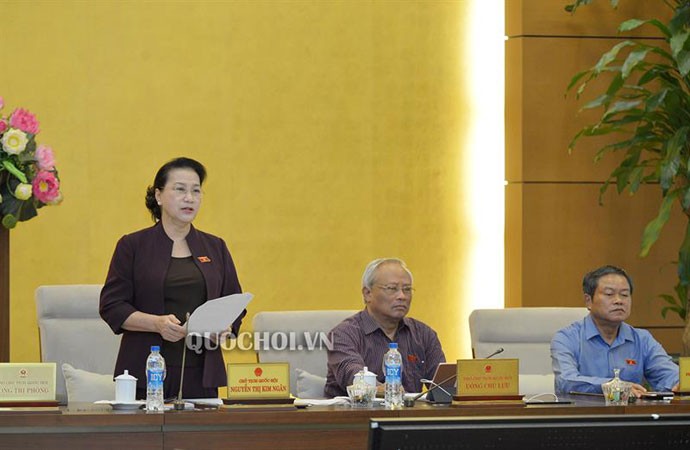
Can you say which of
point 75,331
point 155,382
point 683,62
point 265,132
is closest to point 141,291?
point 155,382

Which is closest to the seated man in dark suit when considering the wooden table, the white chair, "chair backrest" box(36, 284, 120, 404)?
the white chair

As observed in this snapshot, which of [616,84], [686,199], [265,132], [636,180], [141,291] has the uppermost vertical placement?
[616,84]

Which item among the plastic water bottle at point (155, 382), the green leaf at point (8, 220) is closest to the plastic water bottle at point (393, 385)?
the plastic water bottle at point (155, 382)

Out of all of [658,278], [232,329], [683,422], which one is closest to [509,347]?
[232,329]

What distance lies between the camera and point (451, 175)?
5.85m

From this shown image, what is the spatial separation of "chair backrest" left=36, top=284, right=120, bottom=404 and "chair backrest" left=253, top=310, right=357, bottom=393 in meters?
0.69

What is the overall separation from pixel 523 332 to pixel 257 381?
1596 millimetres

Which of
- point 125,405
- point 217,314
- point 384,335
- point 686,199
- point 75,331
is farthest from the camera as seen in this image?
point 686,199

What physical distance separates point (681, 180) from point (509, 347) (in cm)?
145

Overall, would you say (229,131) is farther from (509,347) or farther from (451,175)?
(509,347)

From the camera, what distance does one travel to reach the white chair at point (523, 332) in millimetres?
4402

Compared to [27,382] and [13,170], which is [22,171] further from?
[27,382]

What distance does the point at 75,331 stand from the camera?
443 centimetres

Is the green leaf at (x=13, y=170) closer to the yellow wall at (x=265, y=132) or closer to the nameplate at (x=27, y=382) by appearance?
the nameplate at (x=27, y=382)
